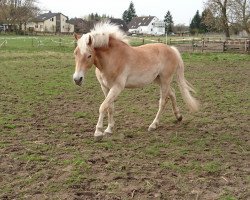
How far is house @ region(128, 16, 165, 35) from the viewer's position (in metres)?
117

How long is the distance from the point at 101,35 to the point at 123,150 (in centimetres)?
205

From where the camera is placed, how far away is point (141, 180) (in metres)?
4.39

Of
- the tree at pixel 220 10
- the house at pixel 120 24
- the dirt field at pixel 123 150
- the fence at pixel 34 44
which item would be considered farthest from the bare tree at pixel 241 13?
the dirt field at pixel 123 150

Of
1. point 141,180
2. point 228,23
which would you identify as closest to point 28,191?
point 141,180

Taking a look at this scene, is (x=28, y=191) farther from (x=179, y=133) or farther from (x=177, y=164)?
(x=179, y=133)

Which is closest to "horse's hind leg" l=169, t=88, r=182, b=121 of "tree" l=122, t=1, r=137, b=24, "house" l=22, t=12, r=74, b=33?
"house" l=22, t=12, r=74, b=33

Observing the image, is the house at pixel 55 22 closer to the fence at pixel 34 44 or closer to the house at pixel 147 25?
the house at pixel 147 25

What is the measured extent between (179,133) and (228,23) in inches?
1352

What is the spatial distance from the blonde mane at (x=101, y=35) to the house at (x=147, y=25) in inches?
4377

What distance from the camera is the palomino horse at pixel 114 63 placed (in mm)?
5809

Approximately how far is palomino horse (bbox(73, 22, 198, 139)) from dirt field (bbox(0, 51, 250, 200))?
0.68 meters

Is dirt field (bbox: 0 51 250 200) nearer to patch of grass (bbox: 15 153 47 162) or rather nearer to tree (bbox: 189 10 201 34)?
patch of grass (bbox: 15 153 47 162)

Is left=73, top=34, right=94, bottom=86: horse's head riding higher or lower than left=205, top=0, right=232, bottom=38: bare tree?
lower

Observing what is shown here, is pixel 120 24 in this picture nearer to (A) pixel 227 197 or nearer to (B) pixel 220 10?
(A) pixel 227 197
